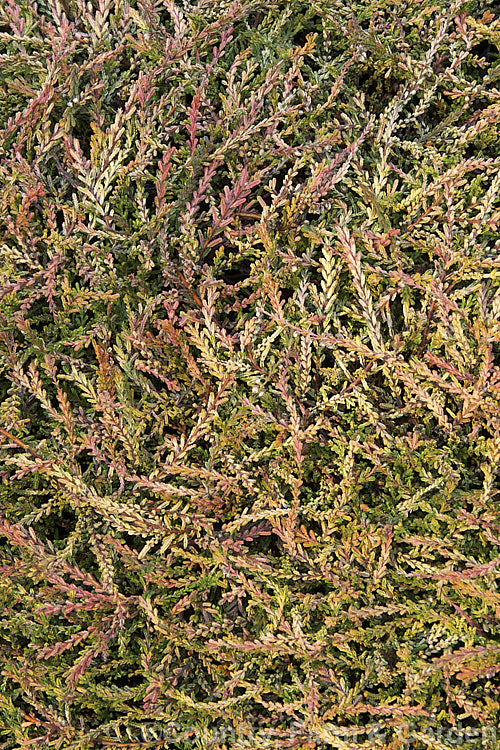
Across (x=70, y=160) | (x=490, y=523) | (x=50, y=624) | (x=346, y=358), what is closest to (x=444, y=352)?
(x=346, y=358)

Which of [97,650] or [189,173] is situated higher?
[189,173]

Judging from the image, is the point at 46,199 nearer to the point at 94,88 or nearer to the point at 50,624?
the point at 94,88

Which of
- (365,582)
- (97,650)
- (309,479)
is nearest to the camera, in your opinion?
(97,650)

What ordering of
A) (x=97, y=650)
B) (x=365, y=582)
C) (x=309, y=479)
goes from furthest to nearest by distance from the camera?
(x=309, y=479) < (x=365, y=582) < (x=97, y=650)

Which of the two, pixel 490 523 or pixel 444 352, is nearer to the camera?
pixel 490 523

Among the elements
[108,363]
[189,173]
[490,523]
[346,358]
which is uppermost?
[189,173]

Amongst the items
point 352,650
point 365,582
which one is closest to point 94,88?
point 365,582
